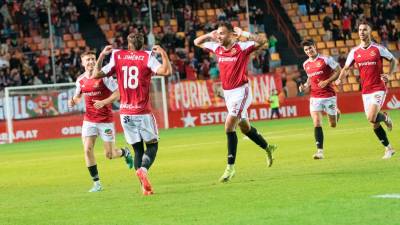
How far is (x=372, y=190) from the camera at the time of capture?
40.6 ft

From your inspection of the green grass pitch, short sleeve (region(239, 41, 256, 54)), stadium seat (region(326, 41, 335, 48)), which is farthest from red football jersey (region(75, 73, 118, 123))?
stadium seat (region(326, 41, 335, 48))

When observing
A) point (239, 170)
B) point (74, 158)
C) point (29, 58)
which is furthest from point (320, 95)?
point (29, 58)

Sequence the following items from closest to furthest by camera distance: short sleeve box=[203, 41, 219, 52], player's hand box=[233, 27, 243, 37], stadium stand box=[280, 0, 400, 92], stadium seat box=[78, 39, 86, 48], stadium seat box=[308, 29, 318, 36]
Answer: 1. player's hand box=[233, 27, 243, 37]
2. short sleeve box=[203, 41, 219, 52]
3. stadium seat box=[78, 39, 86, 48]
4. stadium stand box=[280, 0, 400, 92]
5. stadium seat box=[308, 29, 318, 36]

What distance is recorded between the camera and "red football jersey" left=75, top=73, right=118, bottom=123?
16.2 metres

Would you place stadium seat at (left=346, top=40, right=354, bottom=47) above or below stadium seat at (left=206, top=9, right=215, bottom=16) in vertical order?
below

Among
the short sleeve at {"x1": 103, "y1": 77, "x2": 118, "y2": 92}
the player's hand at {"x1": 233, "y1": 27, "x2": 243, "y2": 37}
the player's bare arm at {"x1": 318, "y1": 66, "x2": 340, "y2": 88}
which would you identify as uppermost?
the player's hand at {"x1": 233, "y1": 27, "x2": 243, "y2": 37}

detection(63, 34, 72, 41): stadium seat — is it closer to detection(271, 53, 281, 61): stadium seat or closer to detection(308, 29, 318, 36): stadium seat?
detection(271, 53, 281, 61): stadium seat

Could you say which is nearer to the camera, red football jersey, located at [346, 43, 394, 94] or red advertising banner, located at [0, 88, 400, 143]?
red football jersey, located at [346, 43, 394, 94]

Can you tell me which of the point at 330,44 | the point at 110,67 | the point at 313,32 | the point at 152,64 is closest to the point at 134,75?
the point at 152,64

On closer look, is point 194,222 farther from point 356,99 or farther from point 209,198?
point 356,99

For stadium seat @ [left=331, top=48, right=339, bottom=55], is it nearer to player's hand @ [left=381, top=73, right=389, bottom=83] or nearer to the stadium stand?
the stadium stand

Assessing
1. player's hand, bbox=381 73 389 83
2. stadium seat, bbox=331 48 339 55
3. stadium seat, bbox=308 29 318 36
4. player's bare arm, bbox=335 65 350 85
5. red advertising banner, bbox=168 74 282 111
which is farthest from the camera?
stadium seat, bbox=308 29 318 36

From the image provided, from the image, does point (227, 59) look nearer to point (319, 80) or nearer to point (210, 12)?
point (319, 80)

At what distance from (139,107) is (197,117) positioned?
27.7 meters
